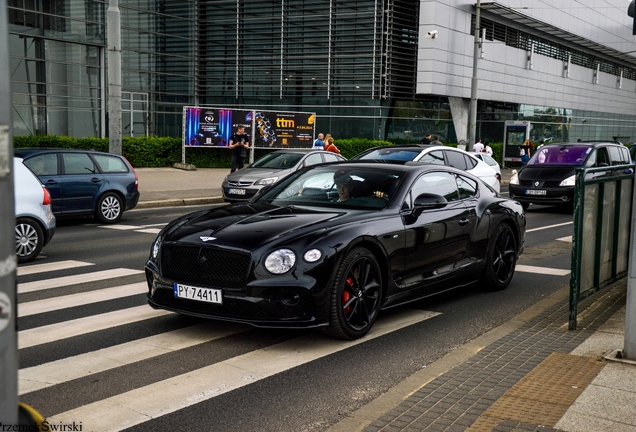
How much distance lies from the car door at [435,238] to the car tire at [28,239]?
5709mm

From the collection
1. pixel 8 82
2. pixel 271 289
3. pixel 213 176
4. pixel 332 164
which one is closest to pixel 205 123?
pixel 213 176

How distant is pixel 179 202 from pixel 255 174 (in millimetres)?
2100

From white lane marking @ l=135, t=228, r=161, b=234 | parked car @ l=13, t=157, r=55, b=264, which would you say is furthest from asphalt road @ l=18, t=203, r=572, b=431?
white lane marking @ l=135, t=228, r=161, b=234

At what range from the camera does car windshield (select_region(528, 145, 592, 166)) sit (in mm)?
19750

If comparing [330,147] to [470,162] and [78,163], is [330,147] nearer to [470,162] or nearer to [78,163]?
[470,162]

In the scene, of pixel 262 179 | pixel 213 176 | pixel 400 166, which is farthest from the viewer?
pixel 213 176

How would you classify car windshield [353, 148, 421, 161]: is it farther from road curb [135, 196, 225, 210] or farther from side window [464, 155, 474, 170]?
road curb [135, 196, 225, 210]

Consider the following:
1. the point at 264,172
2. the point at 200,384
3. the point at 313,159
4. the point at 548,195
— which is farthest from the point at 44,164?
the point at 548,195

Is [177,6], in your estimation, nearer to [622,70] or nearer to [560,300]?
[560,300]

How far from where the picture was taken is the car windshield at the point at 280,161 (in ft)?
66.8

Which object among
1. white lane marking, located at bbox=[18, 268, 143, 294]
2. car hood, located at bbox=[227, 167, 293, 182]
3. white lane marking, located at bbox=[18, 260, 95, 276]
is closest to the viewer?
white lane marking, located at bbox=[18, 268, 143, 294]

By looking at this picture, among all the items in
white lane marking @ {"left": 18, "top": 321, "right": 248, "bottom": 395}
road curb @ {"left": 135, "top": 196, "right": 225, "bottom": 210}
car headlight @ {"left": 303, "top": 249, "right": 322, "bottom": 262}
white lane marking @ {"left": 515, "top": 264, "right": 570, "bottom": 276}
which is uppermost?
car headlight @ {"left": 303, "top": 249, "right": 322, "bottom": 262}

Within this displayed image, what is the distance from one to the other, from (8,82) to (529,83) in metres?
52.5

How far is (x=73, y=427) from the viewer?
14.5 ft
